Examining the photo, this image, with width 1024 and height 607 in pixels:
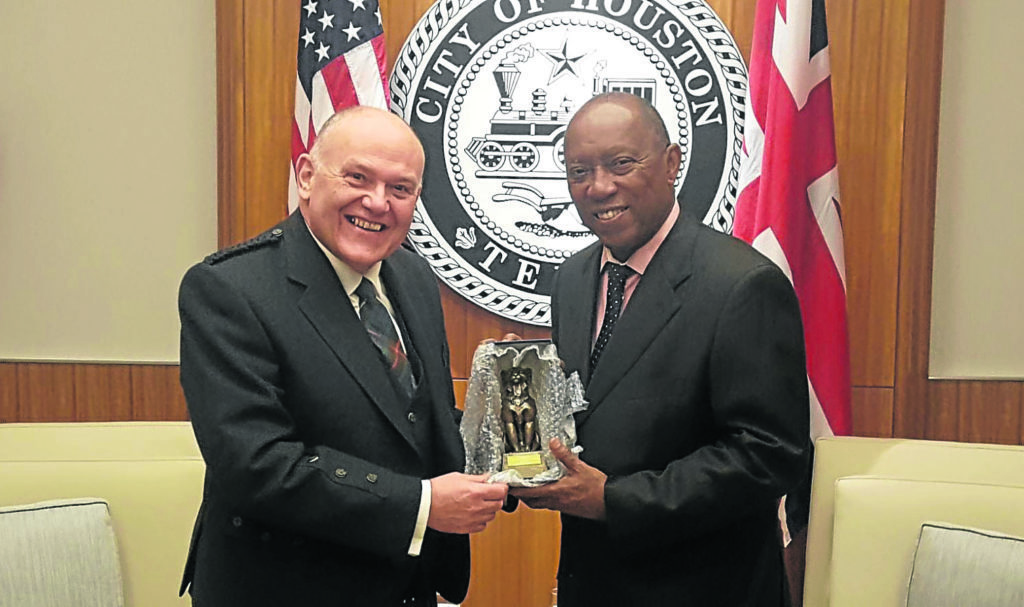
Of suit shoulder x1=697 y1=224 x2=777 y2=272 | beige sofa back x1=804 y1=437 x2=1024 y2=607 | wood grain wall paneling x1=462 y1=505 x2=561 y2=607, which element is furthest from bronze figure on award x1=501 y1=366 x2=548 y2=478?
wood grain wall paneling x1=462 y1=505 x2=561 y2=607

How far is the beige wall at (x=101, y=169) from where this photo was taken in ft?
10.1

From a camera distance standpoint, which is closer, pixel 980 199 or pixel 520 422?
pixel 520 422

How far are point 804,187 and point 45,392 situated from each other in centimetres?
265

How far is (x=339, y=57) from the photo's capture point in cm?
277

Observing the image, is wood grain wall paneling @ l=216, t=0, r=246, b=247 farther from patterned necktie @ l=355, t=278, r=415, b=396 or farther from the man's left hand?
the man's left hand

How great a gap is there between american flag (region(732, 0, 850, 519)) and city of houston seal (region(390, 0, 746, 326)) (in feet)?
0.73

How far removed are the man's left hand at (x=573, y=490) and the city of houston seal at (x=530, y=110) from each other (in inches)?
50.5

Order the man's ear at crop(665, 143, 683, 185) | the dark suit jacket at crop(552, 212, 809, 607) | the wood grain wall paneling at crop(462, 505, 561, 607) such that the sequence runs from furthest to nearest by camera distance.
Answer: the wood grain wall paneling at crop(462, 505, 561, 607), the man's ear at crop(665, 143, 683, 185), the dark suit jacket at crop(552, 212, 809, 607)

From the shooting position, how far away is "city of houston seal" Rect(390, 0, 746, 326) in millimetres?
2939

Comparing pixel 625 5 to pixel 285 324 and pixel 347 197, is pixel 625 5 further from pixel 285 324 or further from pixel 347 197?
pixel 285 324

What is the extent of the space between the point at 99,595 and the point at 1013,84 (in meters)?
3.09

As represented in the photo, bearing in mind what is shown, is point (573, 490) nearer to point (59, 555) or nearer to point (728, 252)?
point (728, 252)

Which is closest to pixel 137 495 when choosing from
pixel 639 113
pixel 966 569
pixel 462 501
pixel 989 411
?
pixel 462 501

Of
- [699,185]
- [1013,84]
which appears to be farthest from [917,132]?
[699,185]
